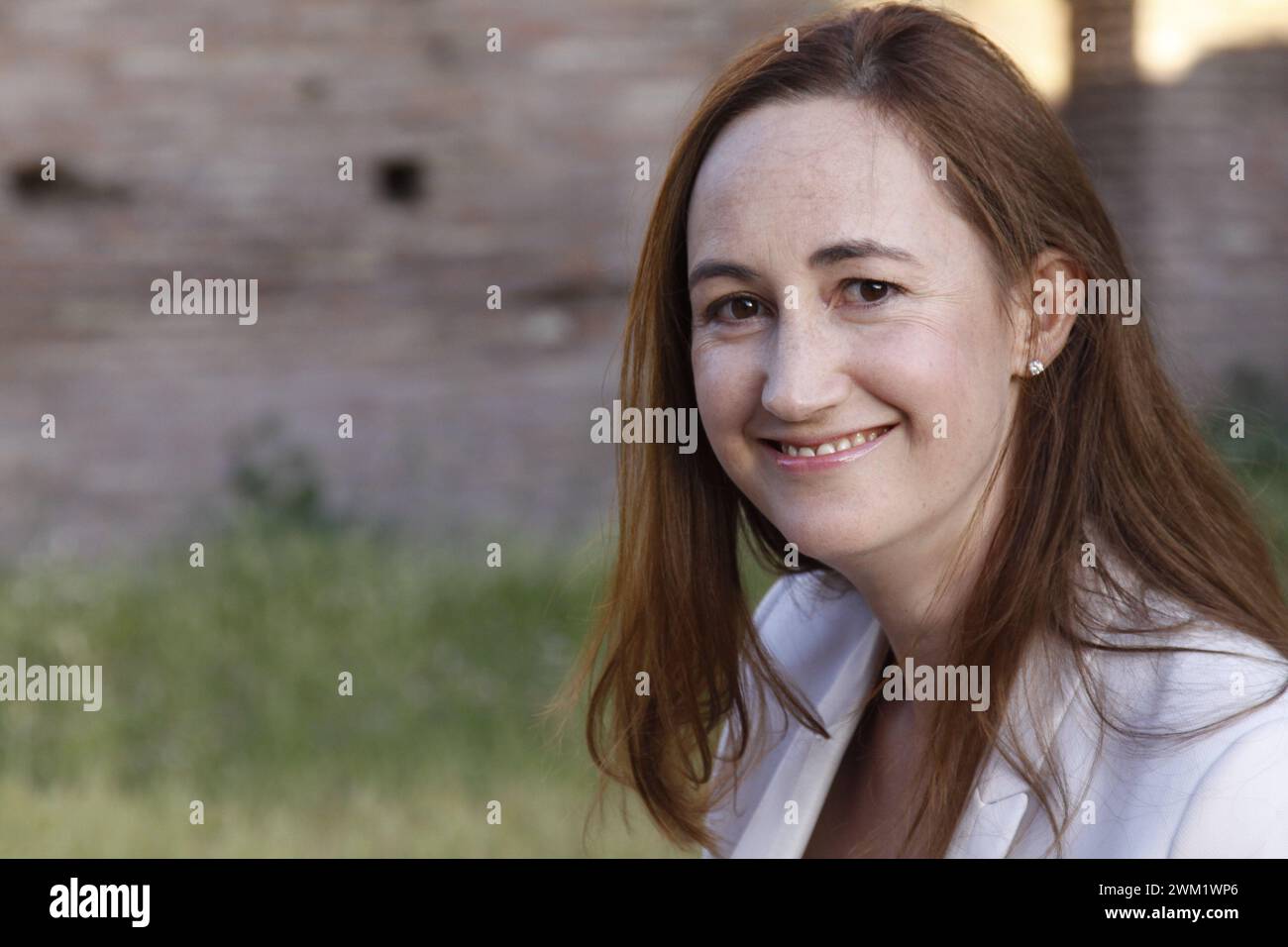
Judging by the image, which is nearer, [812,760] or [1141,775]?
[1141,775]

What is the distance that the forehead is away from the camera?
1.74 metres

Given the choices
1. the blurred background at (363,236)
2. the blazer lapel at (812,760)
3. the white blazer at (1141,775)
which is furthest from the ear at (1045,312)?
the blurred background at (363,236)

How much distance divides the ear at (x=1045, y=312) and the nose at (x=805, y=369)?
0.93ft

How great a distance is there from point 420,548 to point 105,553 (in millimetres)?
1476

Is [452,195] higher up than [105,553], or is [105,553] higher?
[452,195]

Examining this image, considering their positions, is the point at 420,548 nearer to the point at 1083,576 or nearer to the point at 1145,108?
the point at 1145,108

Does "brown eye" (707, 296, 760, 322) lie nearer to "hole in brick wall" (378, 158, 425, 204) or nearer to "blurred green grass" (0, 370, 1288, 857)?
"blurred green grass" (0, 370, 1288, 857)

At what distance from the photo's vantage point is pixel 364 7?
659 centimetres

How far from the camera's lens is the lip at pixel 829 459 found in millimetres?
1789

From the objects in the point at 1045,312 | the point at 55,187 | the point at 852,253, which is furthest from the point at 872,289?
the point at 55,187

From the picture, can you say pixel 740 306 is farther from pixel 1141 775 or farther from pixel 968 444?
pixel 1141 775

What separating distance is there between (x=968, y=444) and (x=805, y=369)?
24 cm

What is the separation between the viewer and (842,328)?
1761 millimetres
